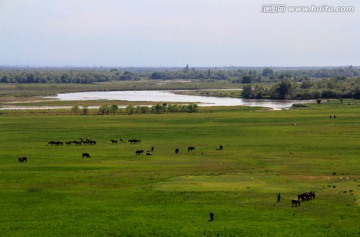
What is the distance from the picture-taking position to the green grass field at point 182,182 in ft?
118

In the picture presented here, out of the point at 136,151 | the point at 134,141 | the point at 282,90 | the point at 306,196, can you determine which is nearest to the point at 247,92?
the point at 282,90

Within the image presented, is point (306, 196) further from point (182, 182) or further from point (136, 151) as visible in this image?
point (136, 151)

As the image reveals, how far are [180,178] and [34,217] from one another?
16134mm

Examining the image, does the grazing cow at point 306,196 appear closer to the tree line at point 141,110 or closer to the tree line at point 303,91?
the tree line at point 141,110

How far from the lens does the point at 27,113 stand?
4705 inches

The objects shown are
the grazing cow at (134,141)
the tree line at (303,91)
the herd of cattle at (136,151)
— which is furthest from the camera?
the tree line at (303,91)

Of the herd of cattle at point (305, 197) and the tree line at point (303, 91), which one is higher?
the tree line at point (303, 91)

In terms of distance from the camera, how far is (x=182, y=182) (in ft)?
161

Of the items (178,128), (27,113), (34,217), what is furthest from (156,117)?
(34,217)

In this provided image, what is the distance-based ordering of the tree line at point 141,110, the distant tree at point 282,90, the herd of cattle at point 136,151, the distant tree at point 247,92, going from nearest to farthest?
1. the herd of cattle at point 136,151
2. the tree line at point 141,110
3. the distant tree at point 282,90
4. the distant tree at point 247,92

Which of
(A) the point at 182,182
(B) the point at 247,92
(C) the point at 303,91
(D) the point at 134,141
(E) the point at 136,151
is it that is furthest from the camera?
(B) the point at 247,92

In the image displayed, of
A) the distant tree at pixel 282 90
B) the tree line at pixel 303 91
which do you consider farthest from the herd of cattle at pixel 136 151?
the distant tree at pixel 282 90

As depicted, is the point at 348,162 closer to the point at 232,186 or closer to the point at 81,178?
the point at 232,186

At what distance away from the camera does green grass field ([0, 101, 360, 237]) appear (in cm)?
3603
